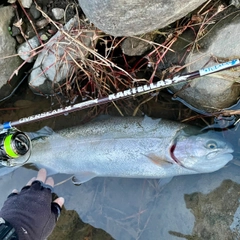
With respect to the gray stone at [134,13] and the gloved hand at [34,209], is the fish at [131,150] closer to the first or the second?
the gloved hand at [34,209]

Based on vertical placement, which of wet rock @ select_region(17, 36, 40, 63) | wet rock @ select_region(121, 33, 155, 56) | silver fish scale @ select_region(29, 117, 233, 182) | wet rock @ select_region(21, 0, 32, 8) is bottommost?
silver fish scale @ select_region(29, 117, 233, 182)

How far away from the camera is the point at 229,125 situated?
3.25 metres

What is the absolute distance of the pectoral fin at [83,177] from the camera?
132 inches

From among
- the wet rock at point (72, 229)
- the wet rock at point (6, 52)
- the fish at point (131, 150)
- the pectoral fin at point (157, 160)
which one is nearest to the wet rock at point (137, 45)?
the fish at point (131, 150)

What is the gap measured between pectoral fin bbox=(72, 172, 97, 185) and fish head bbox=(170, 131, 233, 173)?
880mm

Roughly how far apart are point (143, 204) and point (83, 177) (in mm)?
727

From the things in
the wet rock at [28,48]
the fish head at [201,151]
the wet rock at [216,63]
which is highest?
the wet rock at [28,48]

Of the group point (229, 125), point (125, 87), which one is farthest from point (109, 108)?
point (229, 125)

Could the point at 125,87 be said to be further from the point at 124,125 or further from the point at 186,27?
the point at 186,27

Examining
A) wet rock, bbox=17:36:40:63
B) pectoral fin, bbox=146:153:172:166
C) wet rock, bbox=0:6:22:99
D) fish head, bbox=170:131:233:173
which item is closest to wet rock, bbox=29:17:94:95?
wet rock, bbox=17:36:40:63

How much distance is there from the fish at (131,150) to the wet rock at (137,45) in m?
0.68

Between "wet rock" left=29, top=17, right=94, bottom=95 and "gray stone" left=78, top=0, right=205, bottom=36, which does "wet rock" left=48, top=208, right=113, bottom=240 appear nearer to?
"wet rock" left=29, top=17, right=94, bottom=95

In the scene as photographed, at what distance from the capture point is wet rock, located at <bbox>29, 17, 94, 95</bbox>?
3172 mm

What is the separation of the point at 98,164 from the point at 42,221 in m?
0.83
